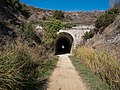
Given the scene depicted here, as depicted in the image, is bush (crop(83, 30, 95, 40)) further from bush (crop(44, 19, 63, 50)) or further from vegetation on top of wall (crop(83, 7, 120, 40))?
bush (crop(44, 19, 63, 50))

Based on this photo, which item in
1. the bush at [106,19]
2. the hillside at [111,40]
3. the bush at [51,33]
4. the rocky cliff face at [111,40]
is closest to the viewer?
the hillside at [111,40]

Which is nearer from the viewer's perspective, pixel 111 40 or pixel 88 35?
pixel 111 40

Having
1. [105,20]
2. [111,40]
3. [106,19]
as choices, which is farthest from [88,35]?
[111,40]

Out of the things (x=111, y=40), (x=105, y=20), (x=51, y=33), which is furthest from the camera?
(x=51, y=33)

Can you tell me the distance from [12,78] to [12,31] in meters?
12.6

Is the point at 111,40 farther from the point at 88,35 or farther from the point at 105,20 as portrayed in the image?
the point at 88,35

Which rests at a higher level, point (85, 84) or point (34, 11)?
point (34, 11)

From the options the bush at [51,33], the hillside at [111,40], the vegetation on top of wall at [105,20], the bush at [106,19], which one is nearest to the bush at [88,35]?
the vegetation on top of wall at [105,20]

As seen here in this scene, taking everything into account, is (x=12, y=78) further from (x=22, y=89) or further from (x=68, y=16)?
(x=68, y=16)

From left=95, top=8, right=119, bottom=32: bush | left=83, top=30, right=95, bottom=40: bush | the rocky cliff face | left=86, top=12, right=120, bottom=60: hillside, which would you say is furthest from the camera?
left=83, top=30, right=95, bottom=40: bush

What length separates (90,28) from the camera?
124ft

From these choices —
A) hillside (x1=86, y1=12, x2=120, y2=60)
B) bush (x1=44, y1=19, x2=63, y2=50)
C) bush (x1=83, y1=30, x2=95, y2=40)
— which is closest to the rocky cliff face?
hillside (x1=86, y1=12, x2=120, y2=60)

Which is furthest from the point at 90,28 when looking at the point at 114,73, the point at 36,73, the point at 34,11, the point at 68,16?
the point at 114,73

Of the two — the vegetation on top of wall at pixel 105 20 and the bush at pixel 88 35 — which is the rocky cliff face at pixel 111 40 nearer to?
the vegetation on top of wall at pixel 105 20
